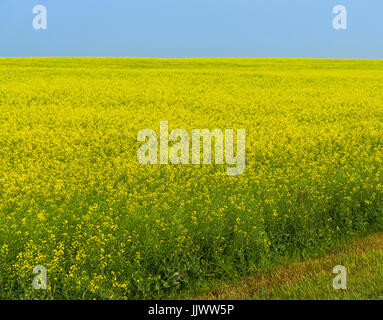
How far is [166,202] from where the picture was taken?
6.74 m

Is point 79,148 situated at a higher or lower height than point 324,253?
higher

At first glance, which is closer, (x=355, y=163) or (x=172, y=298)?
(x=172, y=298)

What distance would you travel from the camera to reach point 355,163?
8961 mm

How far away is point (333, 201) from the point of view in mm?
7258

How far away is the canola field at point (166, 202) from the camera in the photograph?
5223 mm

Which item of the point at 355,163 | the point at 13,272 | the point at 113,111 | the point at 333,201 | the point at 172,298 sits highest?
the point at 113,111

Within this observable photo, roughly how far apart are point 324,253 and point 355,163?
139 inches

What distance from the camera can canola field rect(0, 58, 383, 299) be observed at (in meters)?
5.22

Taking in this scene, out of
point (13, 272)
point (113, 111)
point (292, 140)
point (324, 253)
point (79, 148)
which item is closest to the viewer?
point (13, 272)
